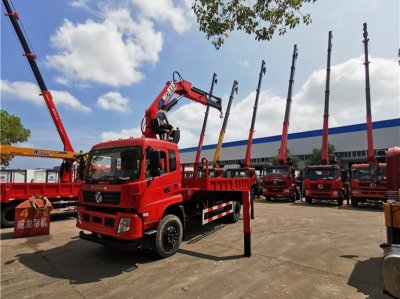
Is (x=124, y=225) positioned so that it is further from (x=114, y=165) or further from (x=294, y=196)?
(x=294, y=196)

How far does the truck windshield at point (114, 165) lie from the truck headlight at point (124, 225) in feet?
2.52

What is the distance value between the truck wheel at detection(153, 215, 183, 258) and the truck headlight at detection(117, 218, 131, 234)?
2.34 feet

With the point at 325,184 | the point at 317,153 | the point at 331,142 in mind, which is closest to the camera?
the point at 325,184

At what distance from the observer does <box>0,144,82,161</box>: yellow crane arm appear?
10.2 metres

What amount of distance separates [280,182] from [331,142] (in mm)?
32892

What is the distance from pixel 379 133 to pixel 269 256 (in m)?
42.6

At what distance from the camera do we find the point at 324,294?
3965mm

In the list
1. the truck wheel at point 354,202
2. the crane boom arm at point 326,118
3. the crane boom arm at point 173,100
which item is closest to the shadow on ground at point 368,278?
the crane boom arm at point 173,100

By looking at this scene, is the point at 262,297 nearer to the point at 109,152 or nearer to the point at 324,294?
the point at 324,294

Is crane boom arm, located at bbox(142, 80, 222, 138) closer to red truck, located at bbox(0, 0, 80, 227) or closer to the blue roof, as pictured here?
red truck, located at bbox(0, 0, 80, 227)

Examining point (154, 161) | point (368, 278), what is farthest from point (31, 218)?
point (368, 278)

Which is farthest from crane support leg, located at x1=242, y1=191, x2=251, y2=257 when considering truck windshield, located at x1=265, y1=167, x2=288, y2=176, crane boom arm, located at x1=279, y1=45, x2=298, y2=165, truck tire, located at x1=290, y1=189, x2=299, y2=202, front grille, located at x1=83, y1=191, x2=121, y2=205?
crane boom arm, located at x1=279, y1=45, x2=298, y2=165

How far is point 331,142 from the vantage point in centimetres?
4475

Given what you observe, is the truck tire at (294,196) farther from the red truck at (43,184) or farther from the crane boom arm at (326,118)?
the red truck at (43,184)
